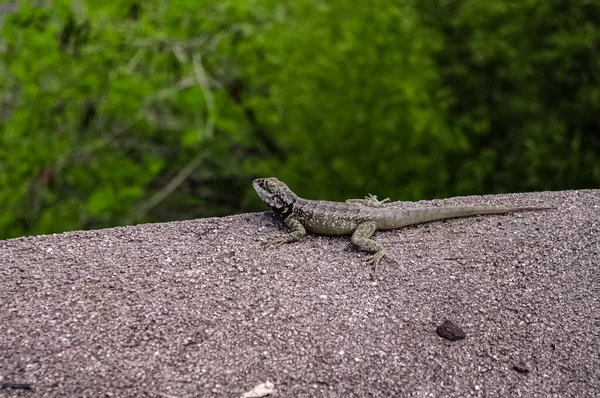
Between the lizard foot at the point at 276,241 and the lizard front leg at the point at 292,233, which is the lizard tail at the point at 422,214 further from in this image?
the lizard foot at the point at 276,241

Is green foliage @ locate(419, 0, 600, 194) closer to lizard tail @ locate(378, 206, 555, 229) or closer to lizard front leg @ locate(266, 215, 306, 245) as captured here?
lizard tail @ locate(378, 206, 555, 229)

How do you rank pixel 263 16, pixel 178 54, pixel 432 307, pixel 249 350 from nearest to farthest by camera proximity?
pixel 249 350
pixel 432 307
pixel 178 54
pixel 263 16

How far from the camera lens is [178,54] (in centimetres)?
985

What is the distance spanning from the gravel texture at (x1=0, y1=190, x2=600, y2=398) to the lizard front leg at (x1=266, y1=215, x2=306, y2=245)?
62mm

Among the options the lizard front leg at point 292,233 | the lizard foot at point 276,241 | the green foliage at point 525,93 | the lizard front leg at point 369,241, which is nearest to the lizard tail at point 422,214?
Result: the lizard front leg at point 369,241

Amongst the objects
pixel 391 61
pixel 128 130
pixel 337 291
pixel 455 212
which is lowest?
pixel 128 130

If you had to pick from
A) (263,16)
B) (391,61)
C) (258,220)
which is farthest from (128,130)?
(258,220)

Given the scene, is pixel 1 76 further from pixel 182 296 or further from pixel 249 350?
pixel 249 350

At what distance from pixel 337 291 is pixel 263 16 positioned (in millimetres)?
7434

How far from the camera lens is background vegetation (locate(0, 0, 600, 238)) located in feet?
26.0

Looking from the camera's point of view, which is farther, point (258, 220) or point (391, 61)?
point (391, 61)

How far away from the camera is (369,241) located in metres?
4.70

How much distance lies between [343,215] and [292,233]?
430mm

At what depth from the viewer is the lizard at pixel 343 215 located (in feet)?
16.2
